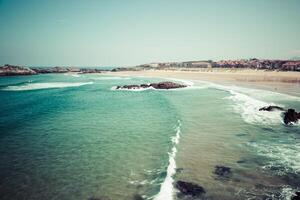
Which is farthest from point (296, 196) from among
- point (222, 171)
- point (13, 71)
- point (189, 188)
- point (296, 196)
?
point (13, 71)

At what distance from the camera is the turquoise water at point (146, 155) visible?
923cm

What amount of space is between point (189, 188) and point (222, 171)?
2.10 meters

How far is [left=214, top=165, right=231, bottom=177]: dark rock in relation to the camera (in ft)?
33.5

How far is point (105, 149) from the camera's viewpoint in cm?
1380

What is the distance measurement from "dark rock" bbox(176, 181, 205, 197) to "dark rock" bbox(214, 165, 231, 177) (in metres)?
1.47

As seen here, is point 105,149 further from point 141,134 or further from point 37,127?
point 37,127

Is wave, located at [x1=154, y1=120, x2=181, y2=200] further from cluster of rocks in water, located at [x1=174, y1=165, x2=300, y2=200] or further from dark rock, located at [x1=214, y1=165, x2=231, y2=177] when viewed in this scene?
dark rock, located at [x1=214, y1=165, x2=231, y2=177]

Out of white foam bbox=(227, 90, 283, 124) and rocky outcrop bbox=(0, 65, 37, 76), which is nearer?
white foam bbox=(227, 90, 283, 124)

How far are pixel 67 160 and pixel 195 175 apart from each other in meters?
6.11

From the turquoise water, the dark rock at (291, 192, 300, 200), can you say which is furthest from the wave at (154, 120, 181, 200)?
the dark rock at (291, 192, 300, 200)

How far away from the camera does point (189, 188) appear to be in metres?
9.12

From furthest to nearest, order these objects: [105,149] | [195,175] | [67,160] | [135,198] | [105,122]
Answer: [105,122] → [105,149] → [67,160] → [195,175] → [135,198]

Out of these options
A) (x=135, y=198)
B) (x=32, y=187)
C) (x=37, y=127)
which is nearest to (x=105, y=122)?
(x=37, y=127)

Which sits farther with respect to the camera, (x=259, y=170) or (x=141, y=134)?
(x=141, y=134)
